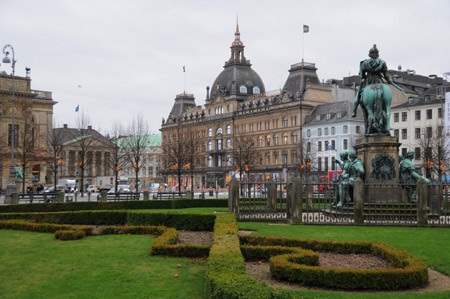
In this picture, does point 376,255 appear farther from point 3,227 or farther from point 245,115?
point 245,115

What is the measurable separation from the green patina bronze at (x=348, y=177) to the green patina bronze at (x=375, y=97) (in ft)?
4.28

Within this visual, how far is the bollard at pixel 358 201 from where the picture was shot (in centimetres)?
1939

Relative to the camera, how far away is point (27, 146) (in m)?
64.8

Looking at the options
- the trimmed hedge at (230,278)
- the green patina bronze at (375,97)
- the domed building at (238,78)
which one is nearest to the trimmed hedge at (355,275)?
the trimmed hedge at (230,278)

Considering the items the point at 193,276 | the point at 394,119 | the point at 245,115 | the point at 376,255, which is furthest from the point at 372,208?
the point at 245,115

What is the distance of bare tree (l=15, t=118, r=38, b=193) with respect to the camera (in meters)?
56.8

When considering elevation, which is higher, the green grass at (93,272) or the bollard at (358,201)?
the bollard at (358,201)

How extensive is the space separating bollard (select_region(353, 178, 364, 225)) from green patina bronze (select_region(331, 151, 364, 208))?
43.1 inches

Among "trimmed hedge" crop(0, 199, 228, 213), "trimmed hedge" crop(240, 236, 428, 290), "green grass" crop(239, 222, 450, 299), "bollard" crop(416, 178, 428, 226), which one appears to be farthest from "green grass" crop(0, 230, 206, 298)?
"trimmed hedge" crop(0, 199, 228, 213)

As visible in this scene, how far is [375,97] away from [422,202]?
182 inches

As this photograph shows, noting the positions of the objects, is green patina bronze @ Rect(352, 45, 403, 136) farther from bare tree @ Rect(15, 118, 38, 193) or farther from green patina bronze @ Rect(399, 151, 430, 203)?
bare tree @ Rect(15, 118, 38, 193)

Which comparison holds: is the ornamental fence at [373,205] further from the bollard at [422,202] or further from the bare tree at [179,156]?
the bare tree at [179,156]

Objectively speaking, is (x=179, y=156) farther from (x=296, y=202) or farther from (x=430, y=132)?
(x=296, y=202)

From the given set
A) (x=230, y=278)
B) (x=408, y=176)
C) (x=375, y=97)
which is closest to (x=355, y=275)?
(x=230, y=278)
